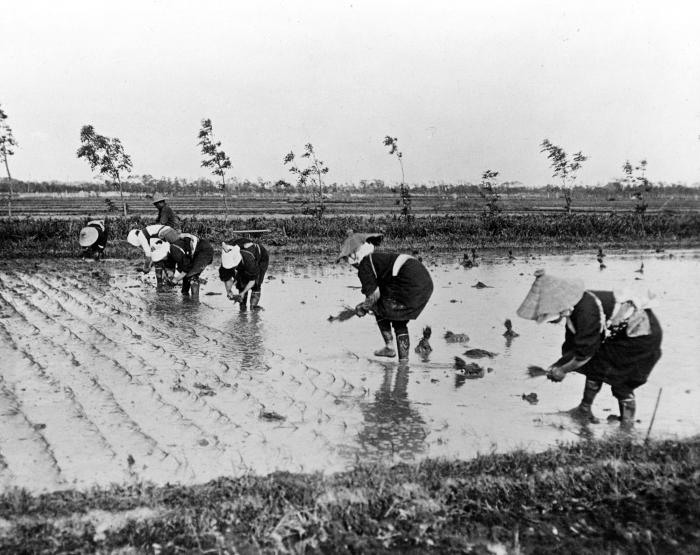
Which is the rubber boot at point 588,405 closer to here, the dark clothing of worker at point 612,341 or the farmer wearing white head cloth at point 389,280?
the dark clothing of worker at point 612,341

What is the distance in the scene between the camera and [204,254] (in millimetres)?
11672

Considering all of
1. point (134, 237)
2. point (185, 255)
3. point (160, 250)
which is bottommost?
point (185, 255)

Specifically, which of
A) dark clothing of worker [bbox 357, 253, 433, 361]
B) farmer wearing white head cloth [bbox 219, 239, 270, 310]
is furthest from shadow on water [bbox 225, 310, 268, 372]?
dark clothing of worker [bbox 357, 253, 433, 361]

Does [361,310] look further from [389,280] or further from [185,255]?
[185,255]

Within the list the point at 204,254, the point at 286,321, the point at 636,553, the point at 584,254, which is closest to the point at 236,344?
the point at 286,321

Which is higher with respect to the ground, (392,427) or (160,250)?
(160,250)

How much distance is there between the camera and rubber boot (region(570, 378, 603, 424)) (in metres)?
5.52

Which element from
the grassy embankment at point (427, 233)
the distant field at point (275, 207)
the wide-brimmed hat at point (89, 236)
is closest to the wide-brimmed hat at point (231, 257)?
the wide-brimmed hat at point (89, 236)

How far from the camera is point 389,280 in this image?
7.16 m

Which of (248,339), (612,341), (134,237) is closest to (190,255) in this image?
(134,237)

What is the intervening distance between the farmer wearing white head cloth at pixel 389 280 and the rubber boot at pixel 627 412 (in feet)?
7.66

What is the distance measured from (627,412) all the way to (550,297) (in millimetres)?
1286

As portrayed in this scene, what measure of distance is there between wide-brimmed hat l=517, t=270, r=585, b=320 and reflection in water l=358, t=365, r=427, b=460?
1.25 m

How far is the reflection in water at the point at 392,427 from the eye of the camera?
4855mm
